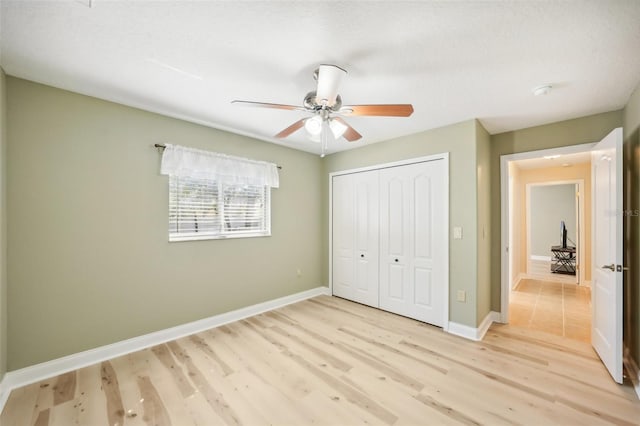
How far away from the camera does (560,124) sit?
3.03 meters

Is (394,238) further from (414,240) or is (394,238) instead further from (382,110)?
(382,110)

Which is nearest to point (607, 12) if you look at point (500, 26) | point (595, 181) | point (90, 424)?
point (500, 26)

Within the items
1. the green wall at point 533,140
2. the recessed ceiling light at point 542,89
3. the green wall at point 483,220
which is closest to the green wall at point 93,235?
the green wall at point 483,220

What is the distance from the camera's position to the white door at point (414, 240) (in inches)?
129

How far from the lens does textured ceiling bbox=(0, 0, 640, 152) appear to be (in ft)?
4.75

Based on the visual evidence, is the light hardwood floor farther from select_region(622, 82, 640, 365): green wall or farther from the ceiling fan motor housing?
the ceiling fan motor housing

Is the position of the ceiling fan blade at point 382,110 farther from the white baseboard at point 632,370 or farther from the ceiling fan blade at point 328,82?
the white baseboard at point 632,370

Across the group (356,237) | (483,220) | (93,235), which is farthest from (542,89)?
(93,235)

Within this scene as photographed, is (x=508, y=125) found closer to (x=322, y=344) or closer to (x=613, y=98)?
(x=613, y=98)

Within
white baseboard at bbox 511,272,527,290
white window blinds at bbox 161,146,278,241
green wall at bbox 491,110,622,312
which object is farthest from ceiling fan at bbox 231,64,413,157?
white baseboard at bbox 511,272,527,290

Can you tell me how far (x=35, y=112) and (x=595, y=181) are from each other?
5.31m

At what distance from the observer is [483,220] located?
10.5 feet

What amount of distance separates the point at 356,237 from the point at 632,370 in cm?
307

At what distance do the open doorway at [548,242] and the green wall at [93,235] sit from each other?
4041 millimetres
